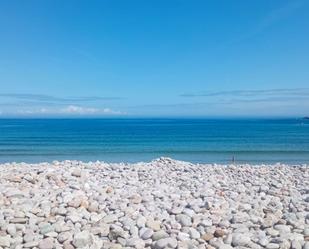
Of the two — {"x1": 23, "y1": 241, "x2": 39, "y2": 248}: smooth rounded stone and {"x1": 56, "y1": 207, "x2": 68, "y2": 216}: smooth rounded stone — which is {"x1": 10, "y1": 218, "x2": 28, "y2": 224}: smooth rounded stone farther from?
{"x1": 23, "y1": 241, "x2": 39, "y2": 248}: smooth rounded stone

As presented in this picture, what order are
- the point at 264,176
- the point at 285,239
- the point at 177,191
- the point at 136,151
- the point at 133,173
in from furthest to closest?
1. the point at 136,151
2. the point at 264,176
3. the point at 133,173
4. the point at 177,191
5. the point at 285,239

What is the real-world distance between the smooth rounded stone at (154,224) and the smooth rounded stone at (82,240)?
0.86 meters


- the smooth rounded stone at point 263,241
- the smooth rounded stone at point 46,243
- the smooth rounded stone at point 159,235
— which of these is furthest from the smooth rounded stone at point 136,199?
the smooth rounded stone at point 263,241

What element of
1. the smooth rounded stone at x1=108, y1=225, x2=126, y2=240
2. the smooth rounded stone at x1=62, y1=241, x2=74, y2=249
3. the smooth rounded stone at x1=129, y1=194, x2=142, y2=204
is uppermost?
the smooth rounded stone at x1=129, y1=194, x2=142, y2=204

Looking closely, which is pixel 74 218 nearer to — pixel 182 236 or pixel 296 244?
pixel 182 236

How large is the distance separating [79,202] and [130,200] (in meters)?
0.89

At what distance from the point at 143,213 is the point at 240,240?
5.26 feet

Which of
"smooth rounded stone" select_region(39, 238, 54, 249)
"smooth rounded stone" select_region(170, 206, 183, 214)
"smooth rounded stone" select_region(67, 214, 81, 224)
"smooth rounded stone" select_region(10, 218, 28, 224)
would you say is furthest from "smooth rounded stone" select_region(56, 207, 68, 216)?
"smooth rounded stone" select_region(170, 206, 183, 214)

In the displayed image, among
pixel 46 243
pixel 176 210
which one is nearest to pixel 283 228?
pixel 176 210

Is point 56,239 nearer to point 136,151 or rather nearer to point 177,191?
point 177,191

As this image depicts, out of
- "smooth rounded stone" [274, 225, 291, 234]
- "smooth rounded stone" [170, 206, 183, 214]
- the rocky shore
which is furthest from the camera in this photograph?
"smooth rounded stone" [170, 206, 183, 214]

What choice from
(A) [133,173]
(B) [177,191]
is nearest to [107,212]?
(B) [177,191]

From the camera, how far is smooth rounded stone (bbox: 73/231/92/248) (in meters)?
5.27

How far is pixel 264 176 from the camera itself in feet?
35.4
